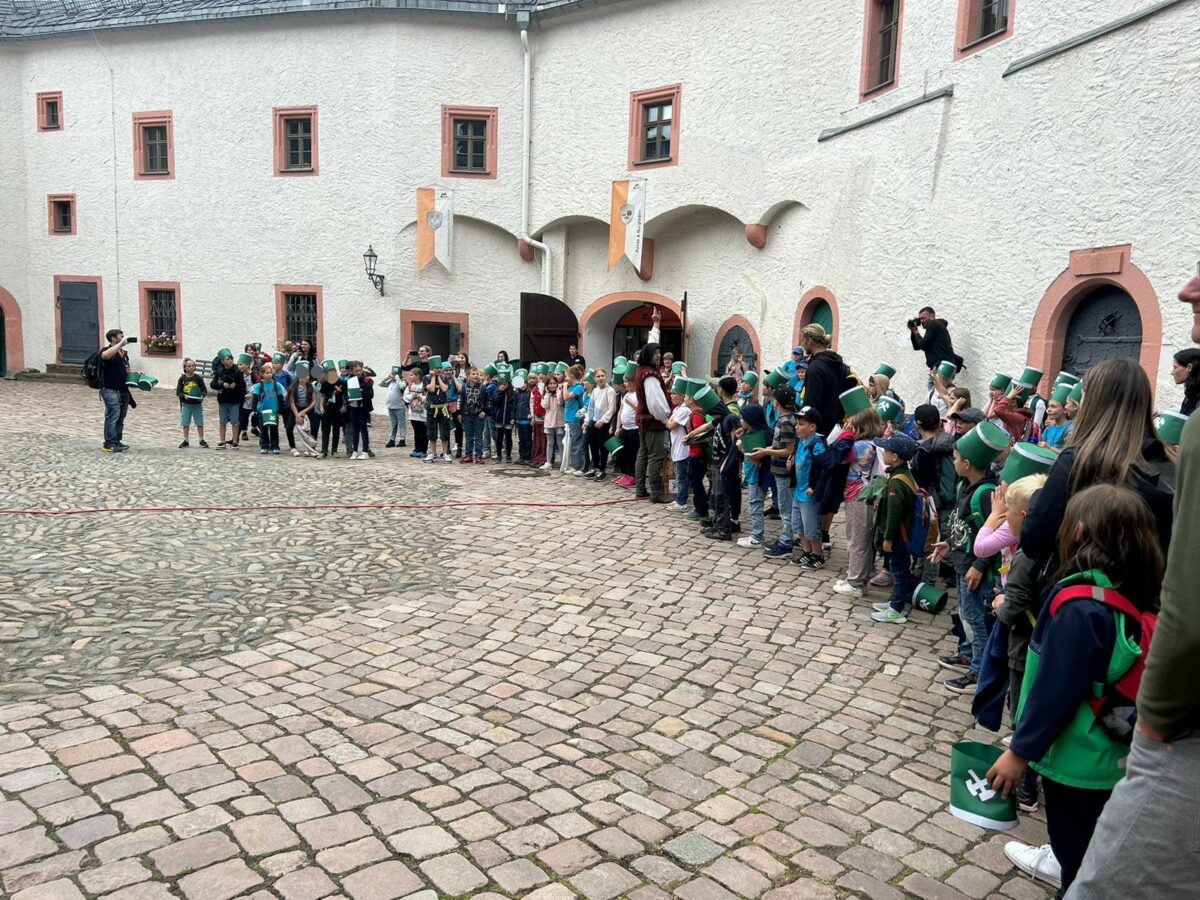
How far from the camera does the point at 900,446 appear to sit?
625 centimetres

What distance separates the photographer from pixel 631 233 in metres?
18.8

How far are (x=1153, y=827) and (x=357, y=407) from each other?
1349 centimetres

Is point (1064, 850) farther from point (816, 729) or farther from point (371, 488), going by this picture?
point (371, 488)

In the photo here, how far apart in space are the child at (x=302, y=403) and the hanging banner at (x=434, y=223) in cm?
670

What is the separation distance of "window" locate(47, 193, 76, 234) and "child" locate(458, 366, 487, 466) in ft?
54.7

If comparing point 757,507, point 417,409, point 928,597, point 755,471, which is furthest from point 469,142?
point 928,597

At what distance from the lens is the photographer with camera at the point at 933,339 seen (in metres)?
11.4

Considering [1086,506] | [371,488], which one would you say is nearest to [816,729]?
[1086,506]

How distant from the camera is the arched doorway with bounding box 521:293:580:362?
21016 mm

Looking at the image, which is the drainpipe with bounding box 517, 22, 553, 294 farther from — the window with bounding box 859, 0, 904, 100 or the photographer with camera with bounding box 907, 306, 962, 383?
the photographer with camera with bounding box 907, 306, 962, 383

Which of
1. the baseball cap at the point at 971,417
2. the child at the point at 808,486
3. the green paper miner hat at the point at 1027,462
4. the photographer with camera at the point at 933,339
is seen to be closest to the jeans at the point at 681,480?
the child at the point at 808,486

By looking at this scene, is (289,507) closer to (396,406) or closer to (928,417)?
(396,406)

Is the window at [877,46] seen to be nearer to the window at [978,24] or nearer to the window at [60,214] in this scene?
the window at [978,24]

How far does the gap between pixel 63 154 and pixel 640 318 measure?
16.6 m
